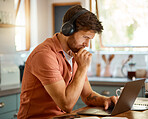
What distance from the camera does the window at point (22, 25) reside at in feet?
13.3

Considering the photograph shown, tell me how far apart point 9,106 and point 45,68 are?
4.22ft

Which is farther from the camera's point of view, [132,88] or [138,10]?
[138,10]

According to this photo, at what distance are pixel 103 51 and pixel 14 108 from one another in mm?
1790

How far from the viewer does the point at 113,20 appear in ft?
13.3

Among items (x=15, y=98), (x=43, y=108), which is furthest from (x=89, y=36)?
(x=15, y=98)

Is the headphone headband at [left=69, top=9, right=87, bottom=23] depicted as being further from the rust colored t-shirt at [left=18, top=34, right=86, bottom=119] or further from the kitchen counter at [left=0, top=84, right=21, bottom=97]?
the kitchen counter at [left=0, top=84, right=21, bottom=97]

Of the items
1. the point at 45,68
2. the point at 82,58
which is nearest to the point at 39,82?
the point at 45,68

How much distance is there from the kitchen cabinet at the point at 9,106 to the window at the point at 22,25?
1316mm

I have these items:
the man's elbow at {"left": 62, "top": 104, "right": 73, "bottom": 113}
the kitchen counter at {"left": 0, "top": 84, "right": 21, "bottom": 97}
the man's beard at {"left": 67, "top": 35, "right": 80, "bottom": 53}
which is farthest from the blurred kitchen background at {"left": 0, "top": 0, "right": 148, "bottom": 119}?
the man's elbow at {"left": 62, "top": 104, "right": 73, "bottom": 113}

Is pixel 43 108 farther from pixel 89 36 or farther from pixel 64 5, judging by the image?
pixel 64 5

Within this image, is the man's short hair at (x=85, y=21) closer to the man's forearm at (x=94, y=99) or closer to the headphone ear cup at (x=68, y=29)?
the headphone ear cup at (x=68, y=29)

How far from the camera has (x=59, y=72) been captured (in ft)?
5.71

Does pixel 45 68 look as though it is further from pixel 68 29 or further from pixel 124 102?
pixel 124 102

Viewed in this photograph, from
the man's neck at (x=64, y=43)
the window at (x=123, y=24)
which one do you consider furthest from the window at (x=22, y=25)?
the man's neck at (x=64, y=43)
